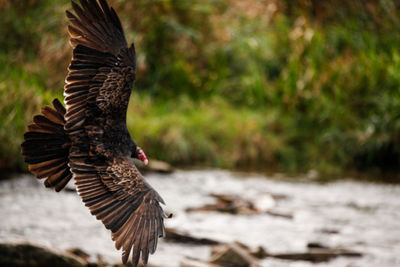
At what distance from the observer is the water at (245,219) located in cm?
446

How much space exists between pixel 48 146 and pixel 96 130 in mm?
265

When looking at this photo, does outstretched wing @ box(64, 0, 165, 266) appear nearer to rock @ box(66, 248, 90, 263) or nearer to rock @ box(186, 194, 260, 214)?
rock @ box(66, 248, 90, 263)

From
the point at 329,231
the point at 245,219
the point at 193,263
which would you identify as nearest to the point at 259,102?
the point at 245,219

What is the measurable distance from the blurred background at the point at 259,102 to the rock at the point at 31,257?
25.2 inches

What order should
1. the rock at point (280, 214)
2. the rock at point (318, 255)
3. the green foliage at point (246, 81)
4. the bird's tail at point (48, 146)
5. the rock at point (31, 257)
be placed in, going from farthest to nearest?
the green foliage at point (246, 81) → the rock at point (280, 214) → the rock at point (318, 255) → the rock at point (31, 257) → the bird's tail at point (48, 146)

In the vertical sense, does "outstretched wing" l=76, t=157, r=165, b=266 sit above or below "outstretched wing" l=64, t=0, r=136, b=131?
below

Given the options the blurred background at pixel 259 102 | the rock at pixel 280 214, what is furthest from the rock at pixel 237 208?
the blurred background at pixel 259 102

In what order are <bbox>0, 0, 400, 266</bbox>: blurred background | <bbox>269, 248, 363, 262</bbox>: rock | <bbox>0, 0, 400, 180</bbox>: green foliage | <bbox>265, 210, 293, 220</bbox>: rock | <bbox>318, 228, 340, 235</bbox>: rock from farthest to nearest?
<bbox>0, 0, 400, 180</bbox>: green foliage, <bbox>0, 0, 400, 266</bbox>: blurred background, <bbox>265, 210, 293, 220</bbox>: rock, <bbox>318, 228, 340, 235</bbox>: rock, <bbox>269, 248, 363, 262</bbox>: rock

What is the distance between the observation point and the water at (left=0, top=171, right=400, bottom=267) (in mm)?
4465

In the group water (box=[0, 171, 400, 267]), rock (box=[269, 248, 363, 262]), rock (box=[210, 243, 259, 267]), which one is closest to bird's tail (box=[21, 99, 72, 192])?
water (box=[0, 171, 400, 267])

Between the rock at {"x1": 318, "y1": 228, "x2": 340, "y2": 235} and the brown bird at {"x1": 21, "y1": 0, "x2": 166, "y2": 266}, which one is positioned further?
the rock at {"x1": 318, "y1": 228, "x2": 340, "y2": 235}

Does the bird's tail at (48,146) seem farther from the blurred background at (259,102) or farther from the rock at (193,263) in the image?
the blurred background at (259,102)

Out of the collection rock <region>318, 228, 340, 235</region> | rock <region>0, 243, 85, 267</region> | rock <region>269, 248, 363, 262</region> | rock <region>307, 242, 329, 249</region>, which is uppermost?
rock <region>318, 228, 340, 235</region>

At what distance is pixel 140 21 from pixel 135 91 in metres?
1.09
